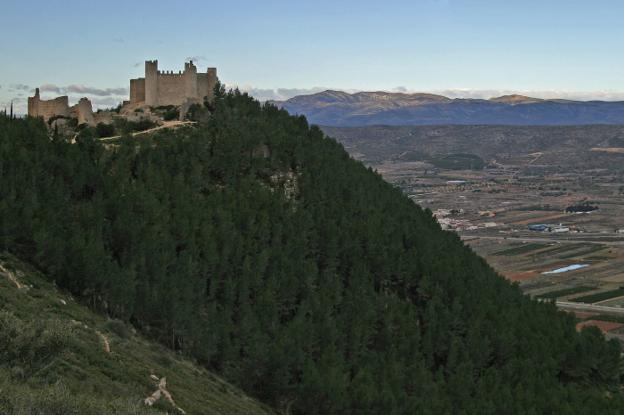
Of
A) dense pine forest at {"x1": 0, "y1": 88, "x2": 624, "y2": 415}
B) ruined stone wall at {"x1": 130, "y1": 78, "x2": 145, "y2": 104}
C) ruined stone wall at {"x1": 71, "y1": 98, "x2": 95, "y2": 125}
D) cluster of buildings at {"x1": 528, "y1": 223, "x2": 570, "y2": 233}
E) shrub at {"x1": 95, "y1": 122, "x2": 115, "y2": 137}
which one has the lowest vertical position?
cluster of buildings at {"x1": 528, "y1": 223, "x2": 570, "y2": 233}

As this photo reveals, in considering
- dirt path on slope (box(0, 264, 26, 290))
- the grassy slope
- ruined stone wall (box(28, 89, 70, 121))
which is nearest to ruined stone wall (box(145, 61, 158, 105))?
ruined stone wall (box(28, 89, 70, 121))

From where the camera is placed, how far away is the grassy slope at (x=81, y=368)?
18117mm

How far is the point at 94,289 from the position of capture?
4047 cm

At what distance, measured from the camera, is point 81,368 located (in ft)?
81.3

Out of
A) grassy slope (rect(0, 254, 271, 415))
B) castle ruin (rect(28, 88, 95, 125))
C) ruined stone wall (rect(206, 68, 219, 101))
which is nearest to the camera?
grassy slope (rect(0, 254, 271, 415))

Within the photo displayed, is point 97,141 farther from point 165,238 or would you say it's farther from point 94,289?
point 94,289

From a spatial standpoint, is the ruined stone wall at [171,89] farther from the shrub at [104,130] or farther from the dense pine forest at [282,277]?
the shrub at [104,130]

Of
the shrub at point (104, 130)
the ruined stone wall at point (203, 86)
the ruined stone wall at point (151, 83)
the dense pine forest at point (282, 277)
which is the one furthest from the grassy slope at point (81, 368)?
the ruined stone wall at point (203, 86)

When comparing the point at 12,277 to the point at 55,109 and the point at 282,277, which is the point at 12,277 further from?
the point at 55,109

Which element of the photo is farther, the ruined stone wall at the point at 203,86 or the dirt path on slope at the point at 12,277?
the ruined stone wall at the point at 203,86

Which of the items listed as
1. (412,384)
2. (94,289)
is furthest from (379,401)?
(94,289)

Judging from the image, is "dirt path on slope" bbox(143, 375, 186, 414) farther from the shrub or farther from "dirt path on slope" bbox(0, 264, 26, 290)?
the shrub

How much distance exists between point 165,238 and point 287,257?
11.4 m

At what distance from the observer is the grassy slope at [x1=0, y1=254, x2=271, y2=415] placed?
18117mm
